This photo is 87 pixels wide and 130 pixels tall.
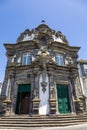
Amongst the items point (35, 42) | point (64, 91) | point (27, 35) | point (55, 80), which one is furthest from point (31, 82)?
point (27, 35)

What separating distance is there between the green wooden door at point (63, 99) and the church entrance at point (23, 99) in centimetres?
335

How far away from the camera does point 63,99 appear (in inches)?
549

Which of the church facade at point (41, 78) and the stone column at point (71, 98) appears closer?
the church facade at point (41, 78)

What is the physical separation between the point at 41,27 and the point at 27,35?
2318 millimetres

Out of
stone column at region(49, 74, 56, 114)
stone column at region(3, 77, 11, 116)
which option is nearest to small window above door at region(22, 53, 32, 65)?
stone column at region(49, 74, 56, 114)

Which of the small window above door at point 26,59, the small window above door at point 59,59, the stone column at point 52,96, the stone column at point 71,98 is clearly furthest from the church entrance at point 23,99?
the small window above door at point 59,59

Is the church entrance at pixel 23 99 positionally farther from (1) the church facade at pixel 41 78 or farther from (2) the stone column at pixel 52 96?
(2) the stone column at pixel 52 96

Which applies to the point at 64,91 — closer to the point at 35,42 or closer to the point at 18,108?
the point at 18,108

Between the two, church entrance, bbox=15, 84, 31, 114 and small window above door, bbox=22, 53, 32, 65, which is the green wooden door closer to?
church entrance, bbox=15, 84, 31, 114

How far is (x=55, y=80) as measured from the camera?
14.4m

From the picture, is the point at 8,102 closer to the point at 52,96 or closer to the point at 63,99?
the point at 52,96

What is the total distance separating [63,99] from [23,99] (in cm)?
452

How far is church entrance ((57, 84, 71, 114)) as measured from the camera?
13469 mm

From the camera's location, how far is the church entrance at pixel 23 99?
13.7 meters
